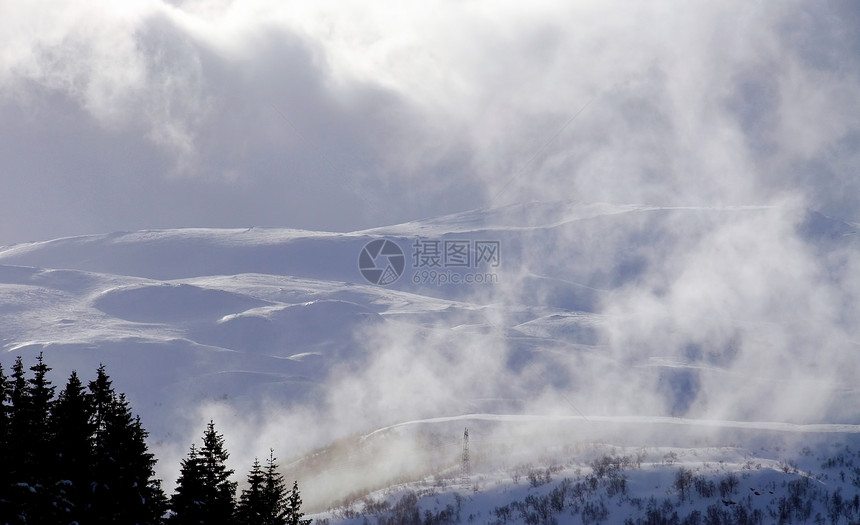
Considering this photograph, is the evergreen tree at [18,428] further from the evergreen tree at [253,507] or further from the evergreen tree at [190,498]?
the evergreen tree at [253,507]

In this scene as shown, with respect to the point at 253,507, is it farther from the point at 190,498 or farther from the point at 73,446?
the point at 73,446

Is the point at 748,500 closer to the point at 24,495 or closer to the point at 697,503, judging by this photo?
the point at 697,503

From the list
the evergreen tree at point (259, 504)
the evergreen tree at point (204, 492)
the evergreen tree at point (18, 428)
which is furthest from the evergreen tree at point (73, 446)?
the evergreen tree at point (259, 504)

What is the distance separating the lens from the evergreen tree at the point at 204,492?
44.0 meters

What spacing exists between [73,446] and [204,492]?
634cm

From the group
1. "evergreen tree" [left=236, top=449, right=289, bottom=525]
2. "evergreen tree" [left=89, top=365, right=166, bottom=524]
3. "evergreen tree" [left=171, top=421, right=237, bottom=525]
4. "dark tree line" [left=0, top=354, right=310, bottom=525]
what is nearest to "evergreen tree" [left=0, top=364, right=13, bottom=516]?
"dark tree line" [left=0, top=354, right=310, bottom=525]

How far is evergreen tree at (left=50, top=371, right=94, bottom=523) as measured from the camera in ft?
130

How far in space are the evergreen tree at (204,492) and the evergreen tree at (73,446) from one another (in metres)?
4.63

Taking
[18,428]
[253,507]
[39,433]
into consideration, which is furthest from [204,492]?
[18,428]

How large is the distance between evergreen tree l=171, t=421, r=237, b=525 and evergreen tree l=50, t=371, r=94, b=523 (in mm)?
4627

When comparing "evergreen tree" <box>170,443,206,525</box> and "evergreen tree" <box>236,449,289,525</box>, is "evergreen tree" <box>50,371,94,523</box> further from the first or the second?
"evergreen tree" <box>236,449,289,525</box>

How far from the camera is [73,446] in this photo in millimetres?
40250

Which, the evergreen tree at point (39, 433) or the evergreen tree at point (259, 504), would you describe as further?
the evergreen tree at point (259, 504)

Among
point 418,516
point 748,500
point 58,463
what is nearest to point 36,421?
point 58,463
